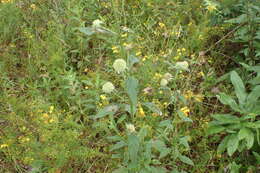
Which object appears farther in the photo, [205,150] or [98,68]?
[98,68]

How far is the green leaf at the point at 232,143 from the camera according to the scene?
1945mm

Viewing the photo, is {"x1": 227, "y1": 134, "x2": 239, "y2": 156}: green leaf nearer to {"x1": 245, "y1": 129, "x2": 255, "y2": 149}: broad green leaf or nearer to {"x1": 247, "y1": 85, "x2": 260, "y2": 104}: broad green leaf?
{"x1": 245, "y1": 129, "x2": 255, "y2": 149}: broad green leaf

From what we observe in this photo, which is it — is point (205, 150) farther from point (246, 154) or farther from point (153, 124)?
point (153, 124)

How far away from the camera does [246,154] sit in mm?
2117

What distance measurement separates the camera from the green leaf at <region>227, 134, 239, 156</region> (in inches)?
76.6

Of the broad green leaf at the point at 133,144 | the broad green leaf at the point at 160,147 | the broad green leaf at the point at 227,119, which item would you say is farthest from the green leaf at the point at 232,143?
the broad green leaf at the point at 133,144

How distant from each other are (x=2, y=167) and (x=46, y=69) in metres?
1.08

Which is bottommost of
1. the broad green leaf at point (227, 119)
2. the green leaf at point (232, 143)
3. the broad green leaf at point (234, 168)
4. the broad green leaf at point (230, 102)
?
the broad green leaf at point (234, 168)

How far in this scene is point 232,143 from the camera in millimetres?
1985

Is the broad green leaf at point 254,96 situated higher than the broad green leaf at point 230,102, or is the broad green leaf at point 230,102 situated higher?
the broad green leaf at point 254,96

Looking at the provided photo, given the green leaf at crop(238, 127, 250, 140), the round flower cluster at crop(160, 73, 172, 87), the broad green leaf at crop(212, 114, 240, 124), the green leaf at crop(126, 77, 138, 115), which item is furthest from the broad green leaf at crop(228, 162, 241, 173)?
the green leaf at crop(126, 77, 138, 115)

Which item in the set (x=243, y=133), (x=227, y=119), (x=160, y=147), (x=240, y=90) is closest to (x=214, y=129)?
(x=227, y=119)

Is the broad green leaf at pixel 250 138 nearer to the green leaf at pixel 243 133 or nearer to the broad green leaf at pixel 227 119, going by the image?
the green leaf at pixel 243 133

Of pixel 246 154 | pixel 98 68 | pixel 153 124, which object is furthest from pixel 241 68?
pixel 98 68
